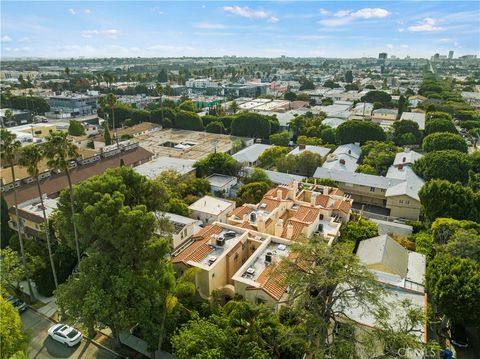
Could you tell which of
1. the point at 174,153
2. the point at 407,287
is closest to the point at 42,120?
the point at 174,153

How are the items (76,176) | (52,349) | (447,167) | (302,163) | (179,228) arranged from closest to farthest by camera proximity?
1. (52,349)
2. (179,228)
3. (447,167)
4. (76,176)
5. (302,163)

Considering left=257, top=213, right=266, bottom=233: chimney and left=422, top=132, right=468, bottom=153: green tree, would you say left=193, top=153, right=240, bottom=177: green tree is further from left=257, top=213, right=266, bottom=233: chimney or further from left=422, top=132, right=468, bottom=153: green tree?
left=422, top=132, right=468, bottom=153: green tree

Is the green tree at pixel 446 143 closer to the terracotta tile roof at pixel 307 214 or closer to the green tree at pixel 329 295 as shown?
the terracotta tile roof at pixel 307 214

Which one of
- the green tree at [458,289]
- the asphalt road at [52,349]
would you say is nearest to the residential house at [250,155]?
the green tree at [458,289]

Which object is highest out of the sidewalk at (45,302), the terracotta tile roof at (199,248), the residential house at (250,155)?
the terracotta tile roof at (199,248)

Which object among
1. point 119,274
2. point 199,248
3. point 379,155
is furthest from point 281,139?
point 119,274

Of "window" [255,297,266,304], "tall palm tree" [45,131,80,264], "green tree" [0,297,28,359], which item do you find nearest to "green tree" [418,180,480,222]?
"window" [255,297,266,304]

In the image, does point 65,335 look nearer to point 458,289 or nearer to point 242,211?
point 242,211
